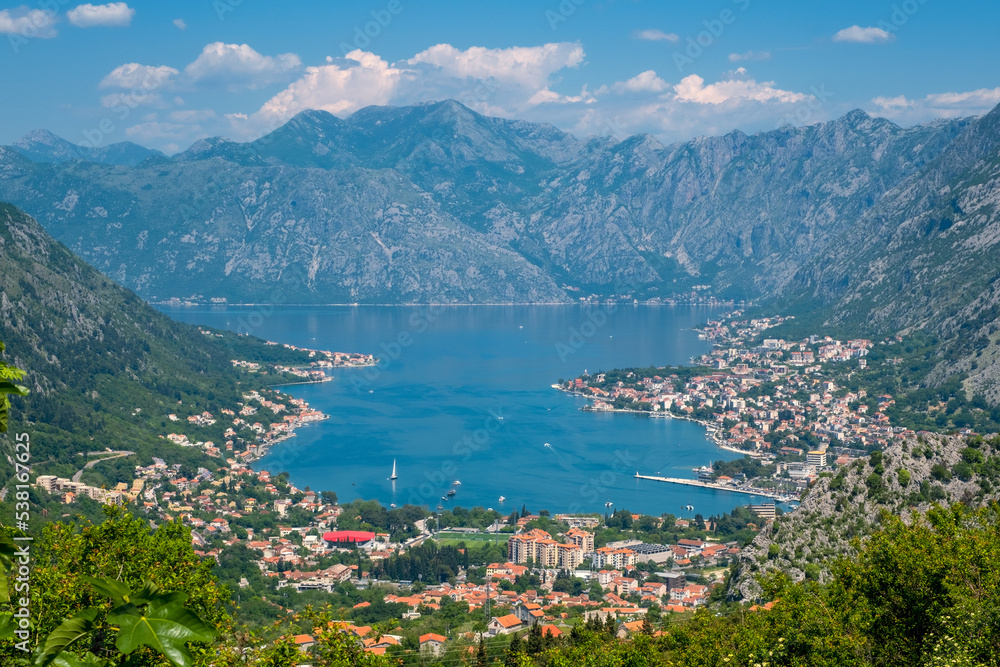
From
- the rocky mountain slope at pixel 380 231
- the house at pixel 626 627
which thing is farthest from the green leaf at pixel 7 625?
the rocky mountain slope at pixel 380 231

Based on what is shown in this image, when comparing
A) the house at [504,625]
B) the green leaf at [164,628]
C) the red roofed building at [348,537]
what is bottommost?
the red roofed building at [348,537]

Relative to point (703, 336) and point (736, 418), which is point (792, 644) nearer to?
point (736, 418)

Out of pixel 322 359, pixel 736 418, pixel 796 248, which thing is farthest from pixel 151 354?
pixel 796 248

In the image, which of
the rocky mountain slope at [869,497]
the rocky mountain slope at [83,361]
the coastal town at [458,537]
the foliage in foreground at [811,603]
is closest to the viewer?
the foliage in foreground at [811,603]

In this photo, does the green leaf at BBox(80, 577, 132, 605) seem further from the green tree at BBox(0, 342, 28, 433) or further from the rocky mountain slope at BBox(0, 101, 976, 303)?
the rocky mountain slope at BBox(0, 101, 976, 303)

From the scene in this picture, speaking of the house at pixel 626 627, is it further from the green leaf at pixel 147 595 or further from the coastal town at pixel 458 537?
the green leaf at pixel 147 595

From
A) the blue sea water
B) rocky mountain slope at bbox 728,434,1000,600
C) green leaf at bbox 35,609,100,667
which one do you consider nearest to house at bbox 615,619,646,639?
rocky mountain slope at bbox 728,434,1000,600

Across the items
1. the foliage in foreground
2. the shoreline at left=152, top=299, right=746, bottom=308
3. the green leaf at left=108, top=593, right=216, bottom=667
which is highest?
the green leaf at left=108, top=593, right=216, bottom=667
